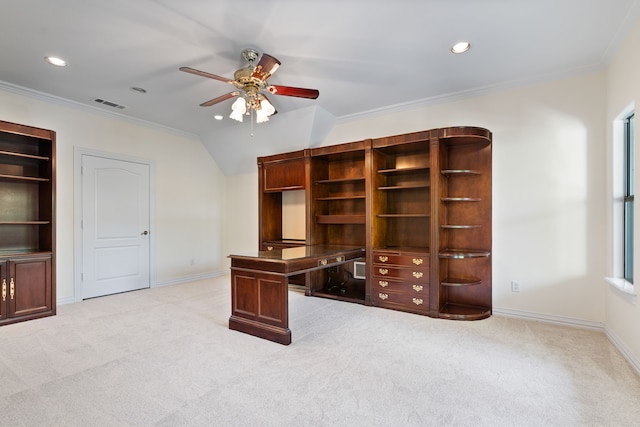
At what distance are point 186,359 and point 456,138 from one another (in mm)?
3612

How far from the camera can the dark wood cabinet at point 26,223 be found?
3541 mm

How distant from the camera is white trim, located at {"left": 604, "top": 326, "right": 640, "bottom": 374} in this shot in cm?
241

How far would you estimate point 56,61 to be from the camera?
10.5 feet

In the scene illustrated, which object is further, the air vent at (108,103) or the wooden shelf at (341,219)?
the wooden shelf at (341,219)

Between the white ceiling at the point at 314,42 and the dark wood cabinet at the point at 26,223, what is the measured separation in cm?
71

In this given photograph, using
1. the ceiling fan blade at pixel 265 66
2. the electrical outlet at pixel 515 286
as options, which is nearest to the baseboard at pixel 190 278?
the ceiling fan blade at pixel 265 66

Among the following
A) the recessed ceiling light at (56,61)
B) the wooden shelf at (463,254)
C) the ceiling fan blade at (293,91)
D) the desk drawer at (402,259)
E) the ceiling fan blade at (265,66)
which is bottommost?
the desk drawer at (402,259)

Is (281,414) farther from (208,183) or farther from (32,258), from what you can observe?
(208,183)

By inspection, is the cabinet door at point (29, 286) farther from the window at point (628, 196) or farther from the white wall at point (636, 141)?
the window at point (628, 196)

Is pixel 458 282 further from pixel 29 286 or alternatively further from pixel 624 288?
pixel 29 286

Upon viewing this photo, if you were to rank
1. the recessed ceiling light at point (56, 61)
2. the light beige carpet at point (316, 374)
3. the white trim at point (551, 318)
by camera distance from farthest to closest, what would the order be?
1. the white trim at point (551, 318)
2. the recessed ceiling light at point (56, 61)
3. the light beige carpet at point (316, 374)

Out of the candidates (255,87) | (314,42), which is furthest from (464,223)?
(255,87)

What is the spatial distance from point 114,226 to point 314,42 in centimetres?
416

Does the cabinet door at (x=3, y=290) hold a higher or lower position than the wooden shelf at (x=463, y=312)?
higher
